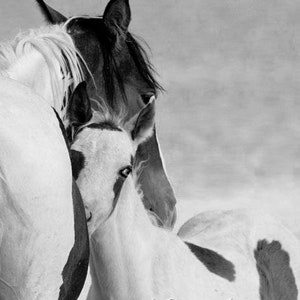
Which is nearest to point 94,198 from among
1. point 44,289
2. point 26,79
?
point 26,79

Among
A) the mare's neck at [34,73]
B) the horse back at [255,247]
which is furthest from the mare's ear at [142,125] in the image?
the horse back at [255,247]

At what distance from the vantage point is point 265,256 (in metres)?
4.45

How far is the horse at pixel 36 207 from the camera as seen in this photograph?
181 cm

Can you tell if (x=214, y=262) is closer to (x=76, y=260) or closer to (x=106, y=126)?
(x=106, y=126)

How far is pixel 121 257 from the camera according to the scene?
11.3 ft

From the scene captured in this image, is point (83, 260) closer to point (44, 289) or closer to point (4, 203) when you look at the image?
point (44, 289)

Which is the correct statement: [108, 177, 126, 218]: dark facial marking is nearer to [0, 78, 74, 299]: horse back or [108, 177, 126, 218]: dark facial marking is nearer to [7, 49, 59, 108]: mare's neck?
[7, 49, 59, 108]: mare's neck

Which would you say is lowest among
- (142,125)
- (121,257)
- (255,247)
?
(255,247)

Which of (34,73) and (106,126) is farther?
(106,126)

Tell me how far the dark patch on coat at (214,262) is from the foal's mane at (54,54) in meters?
1.34

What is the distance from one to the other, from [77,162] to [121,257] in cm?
65

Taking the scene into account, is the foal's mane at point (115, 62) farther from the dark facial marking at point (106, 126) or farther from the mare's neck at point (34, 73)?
the mare's neck at point (34, 73)

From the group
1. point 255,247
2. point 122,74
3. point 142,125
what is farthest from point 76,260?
point 255,247

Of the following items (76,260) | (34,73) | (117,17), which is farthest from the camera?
(117,17)
